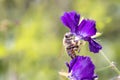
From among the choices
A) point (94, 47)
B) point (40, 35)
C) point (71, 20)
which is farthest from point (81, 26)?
point (40, 35)

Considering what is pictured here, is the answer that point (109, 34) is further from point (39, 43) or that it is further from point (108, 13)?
point (39, 43)

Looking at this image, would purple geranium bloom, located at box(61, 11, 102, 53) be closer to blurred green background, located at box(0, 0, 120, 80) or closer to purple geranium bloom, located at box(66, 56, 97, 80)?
purple geranium bloom, located at box(66, 56, 97, 80)

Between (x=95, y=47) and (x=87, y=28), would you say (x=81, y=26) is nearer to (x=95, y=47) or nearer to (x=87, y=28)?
(x=87, y=28)

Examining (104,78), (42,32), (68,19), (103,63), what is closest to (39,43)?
(42,32)

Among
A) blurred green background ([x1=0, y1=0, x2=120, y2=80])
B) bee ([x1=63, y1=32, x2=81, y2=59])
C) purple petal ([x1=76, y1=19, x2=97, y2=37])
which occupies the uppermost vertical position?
blurred green background ([x1=0, y1=0, x2=120, y2=80])

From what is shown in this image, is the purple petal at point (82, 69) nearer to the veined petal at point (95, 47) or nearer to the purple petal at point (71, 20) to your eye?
the veined petal at point (95, 47)

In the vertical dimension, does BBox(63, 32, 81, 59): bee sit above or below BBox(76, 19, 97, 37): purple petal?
below

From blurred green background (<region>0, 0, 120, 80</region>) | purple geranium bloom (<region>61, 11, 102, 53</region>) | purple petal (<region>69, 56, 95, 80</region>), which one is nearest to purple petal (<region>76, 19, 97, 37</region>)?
purple geranium bloom (<region>61, 11, 102, 53</region>)
